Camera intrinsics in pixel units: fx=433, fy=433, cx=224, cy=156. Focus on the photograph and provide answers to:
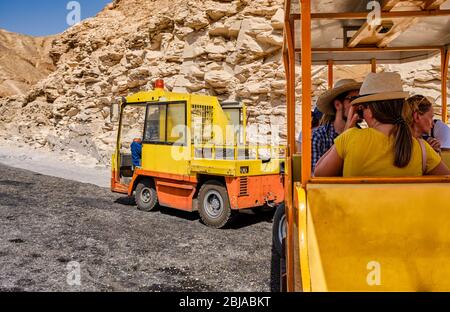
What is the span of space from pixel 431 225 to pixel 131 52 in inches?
856

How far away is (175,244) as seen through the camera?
21.6 feet

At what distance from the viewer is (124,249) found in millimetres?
6172

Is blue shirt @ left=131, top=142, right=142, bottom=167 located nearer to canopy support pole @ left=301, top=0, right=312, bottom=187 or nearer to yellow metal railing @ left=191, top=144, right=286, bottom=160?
yellow metal railing @ left=191, top=144, right=286, bottom=160

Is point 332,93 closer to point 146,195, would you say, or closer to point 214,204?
point 214,204

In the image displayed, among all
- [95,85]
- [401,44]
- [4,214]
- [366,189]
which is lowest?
[4,214]

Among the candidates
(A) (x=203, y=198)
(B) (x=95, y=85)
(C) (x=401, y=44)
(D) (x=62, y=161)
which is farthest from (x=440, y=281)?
(B) (x=95, y=85)

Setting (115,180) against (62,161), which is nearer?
(115,180)

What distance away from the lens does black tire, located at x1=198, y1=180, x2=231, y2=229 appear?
7.57 meters

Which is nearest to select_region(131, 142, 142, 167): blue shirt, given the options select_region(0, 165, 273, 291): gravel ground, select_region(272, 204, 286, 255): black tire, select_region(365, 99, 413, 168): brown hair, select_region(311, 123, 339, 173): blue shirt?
select_region(0, 165, 273, 291): gravel ground

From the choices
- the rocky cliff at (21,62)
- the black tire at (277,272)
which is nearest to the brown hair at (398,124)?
the black tire at (277,272)

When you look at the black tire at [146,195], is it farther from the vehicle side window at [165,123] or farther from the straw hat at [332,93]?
the straw hat at [332,93]
